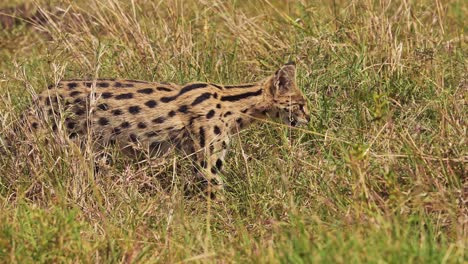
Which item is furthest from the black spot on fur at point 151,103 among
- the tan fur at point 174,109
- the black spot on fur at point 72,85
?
the black spot on fur at point 72,85

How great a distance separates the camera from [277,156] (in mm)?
6074

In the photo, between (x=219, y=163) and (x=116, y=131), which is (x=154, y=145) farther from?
(x=219, y=163)

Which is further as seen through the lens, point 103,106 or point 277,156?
point 103,106

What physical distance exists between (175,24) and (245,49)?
54 cm

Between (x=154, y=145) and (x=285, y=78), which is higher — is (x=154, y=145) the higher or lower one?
the lower one

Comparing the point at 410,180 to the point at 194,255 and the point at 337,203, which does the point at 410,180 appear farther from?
the point at 194,255

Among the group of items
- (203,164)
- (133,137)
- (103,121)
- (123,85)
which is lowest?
(203,164)

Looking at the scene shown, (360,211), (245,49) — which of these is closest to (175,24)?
(245,49)

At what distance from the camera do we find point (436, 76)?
21.5 ft

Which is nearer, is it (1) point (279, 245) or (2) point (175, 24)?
(1) point (279, 245)

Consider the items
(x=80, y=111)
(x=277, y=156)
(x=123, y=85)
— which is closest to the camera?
(x=277, y=156)

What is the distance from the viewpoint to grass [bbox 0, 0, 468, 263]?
4809 millimetres

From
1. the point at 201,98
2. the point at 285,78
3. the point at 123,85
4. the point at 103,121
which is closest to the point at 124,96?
the point at 123,85

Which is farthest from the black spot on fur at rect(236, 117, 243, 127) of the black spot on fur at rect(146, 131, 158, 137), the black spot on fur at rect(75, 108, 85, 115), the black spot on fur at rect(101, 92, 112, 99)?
the black spot on fur at rect(75, 108, 85, 115)
